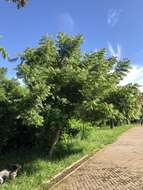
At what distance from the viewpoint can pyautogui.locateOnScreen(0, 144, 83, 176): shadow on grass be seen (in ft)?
43.0

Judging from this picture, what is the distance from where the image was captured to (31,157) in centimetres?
1538

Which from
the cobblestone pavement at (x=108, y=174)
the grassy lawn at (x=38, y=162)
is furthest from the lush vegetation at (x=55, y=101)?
the cobblestone pavement at (x=108, y=174)

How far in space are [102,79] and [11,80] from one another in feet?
14.8

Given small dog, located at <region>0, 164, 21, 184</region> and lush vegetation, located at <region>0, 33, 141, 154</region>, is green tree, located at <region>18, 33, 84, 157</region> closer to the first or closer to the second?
lush vegetation, located at <region>0, 33, 141, 154</region>

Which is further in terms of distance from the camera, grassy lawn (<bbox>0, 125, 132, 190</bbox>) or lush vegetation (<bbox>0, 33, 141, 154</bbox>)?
→ lush vegetation (<bbox>0, 33, 141, 154</bbox>)

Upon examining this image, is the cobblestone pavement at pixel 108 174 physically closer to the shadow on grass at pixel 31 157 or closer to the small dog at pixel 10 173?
the shadow on grass at pixel 31 157

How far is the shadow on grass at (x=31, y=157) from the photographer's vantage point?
1311 centimetres

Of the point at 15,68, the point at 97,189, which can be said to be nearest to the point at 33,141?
the point at 15,68

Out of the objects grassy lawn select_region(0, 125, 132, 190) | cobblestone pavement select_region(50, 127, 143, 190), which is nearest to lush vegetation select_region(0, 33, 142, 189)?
grassy lawn select_region(0, 125, 132, 190)

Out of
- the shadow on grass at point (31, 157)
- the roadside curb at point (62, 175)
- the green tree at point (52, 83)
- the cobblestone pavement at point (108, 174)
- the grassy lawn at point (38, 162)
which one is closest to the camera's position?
the cobblestone pavement at point (108, 174)

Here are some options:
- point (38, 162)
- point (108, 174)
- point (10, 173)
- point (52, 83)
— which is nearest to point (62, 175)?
point (108, 174)

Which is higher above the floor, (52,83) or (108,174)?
(52,83)

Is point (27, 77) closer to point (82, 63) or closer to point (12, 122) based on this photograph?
point (12, 122)

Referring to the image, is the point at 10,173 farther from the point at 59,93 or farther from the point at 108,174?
the point at 59,93
